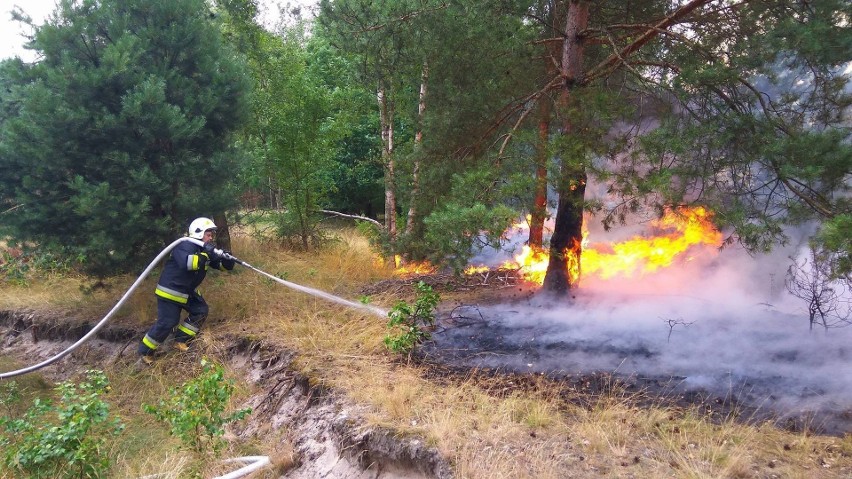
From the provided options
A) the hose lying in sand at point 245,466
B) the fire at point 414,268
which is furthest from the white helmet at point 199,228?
the fire at point 414,268

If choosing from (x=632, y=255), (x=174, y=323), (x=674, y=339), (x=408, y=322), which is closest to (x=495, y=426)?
(x=408, y=322)

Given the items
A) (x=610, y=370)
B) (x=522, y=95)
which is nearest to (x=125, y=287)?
(x=522, y=95)

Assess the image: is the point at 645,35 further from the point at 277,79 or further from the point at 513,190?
the point at 277,79

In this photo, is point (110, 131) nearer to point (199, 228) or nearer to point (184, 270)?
point (199, 228)

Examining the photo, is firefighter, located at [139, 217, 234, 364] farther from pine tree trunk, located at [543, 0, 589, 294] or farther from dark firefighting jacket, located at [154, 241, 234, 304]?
pine tree trunk, located at [543, 0, 589, 294]

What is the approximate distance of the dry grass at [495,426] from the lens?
146 inches

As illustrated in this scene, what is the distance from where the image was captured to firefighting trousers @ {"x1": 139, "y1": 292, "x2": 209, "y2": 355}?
281 inches

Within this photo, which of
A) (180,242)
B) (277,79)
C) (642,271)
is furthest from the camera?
(277,79)

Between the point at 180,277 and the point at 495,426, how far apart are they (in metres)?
4.86

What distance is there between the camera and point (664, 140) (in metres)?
5.55

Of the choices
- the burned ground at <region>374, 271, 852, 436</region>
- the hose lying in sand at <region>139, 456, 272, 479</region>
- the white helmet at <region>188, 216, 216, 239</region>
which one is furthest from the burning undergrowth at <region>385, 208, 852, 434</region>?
the white helmet at <region>188, 216, 216, 239</region>

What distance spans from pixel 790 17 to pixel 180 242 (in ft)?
25.1

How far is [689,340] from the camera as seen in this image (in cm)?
623

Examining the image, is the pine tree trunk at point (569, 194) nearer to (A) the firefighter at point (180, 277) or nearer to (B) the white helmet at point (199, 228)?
(A) the firefighter at point (180, 277)
